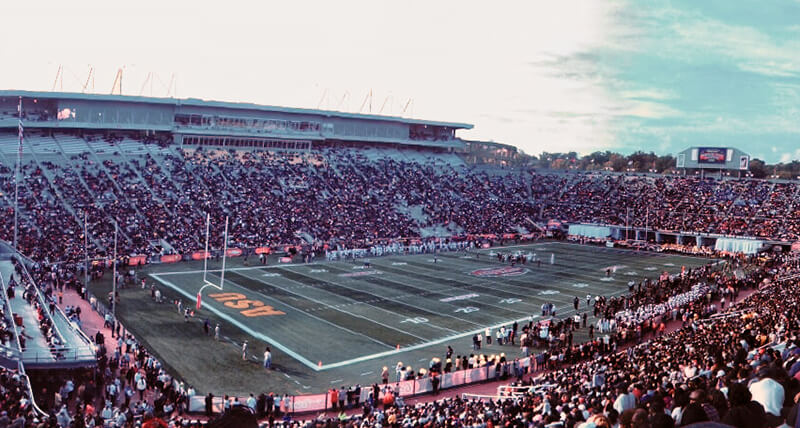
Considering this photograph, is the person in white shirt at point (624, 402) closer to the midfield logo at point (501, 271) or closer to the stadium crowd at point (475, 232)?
the stadium crowd at point (475, 232)

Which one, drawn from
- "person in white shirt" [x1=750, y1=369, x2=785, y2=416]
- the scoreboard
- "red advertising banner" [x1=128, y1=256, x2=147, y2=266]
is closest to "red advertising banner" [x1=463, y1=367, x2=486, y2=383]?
"person in white shirt" [x1=750, y1=369, x2=785, y2=416]

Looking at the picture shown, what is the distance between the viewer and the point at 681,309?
105ft

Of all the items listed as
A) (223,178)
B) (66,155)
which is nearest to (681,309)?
(223,178)

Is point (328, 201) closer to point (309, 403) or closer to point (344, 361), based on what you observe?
point (344, 361)

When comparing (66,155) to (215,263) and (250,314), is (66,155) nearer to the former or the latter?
(215,263)

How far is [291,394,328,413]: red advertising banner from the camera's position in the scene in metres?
19.2

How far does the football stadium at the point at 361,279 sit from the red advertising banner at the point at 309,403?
87 millimetres

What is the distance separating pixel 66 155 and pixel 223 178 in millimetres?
13121

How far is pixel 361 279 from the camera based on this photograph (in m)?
40.1

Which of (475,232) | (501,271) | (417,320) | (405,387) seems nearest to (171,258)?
(417,320)

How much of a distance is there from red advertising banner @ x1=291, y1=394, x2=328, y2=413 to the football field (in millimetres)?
3909

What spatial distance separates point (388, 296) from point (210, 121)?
40.1 m

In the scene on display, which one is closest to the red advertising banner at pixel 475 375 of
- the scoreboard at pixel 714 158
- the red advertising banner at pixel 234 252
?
the red advertising banner at pixel 234 252

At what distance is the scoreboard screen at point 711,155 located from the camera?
79.2 meters
